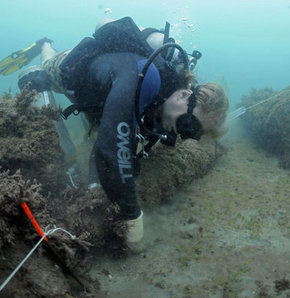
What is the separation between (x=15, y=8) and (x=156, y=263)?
8039 inches

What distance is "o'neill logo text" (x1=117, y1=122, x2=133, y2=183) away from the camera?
287 centimetres

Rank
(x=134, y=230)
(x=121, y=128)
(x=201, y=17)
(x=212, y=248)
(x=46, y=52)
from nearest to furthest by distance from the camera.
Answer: (x=121, y=128) < (x=134, y=230) < (x=212, y=248) < (x=46, y=52) < (x=201, y=17)

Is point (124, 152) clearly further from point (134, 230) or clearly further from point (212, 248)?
point (212, 248)

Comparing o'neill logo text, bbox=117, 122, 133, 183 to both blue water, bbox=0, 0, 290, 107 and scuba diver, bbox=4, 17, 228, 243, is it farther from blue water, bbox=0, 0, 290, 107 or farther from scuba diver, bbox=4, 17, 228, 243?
blue water, bbox=0, 0, 290, 107

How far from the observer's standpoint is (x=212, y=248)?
3.40m

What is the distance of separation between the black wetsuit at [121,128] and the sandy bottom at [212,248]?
73 cm

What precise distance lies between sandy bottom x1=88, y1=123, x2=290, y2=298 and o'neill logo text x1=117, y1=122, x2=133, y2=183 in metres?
1.20

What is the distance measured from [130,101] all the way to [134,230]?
1.66 m

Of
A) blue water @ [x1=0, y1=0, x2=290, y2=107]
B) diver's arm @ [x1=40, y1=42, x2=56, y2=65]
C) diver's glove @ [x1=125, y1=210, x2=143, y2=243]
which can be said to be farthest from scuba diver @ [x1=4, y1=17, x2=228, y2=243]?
blue water @ [x1=0, y1=0, x2=290, y2=107]

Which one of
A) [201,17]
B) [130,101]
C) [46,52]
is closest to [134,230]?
[130,101]

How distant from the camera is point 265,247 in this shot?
3.41 metres

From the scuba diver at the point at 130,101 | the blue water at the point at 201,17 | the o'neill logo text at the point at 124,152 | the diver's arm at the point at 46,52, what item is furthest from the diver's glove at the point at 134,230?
Answer: the blue water at the point at 201,17

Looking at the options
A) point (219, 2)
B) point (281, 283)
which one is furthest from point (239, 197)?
point (219, 2)

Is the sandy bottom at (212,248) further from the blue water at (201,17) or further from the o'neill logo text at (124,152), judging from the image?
the blue water at (201,17)
